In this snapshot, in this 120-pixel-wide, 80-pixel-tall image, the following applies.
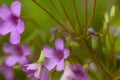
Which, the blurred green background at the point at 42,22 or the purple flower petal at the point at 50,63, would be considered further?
the blurred green background at the point at 42,22

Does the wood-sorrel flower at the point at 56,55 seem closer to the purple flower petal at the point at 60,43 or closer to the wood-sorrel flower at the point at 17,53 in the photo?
the purple flower petal at the point at 60,43

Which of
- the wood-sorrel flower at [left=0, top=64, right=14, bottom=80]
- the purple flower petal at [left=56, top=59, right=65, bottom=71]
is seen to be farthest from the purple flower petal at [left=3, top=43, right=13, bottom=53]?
the purple flower petal at [left=56, top=59, right=65, bottom=71]

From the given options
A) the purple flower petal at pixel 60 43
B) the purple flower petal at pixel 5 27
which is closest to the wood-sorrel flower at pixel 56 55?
the purple flower petal at pixel 60 43

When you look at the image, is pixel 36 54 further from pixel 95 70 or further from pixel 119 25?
pixel 119 25

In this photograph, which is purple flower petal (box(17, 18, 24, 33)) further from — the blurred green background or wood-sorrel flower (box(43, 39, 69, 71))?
the blurred green background

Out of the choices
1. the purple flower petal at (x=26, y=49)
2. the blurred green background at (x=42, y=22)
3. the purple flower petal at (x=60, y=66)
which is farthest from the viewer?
the blurred green background at (x=42, y=22)

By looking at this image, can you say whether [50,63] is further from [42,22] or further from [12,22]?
[42,22]

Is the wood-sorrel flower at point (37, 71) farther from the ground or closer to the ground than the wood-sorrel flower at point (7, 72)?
farther from the ground

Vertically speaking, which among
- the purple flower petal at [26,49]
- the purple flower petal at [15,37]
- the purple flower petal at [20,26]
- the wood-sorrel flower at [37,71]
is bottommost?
the purple flower petal at [26,49]
